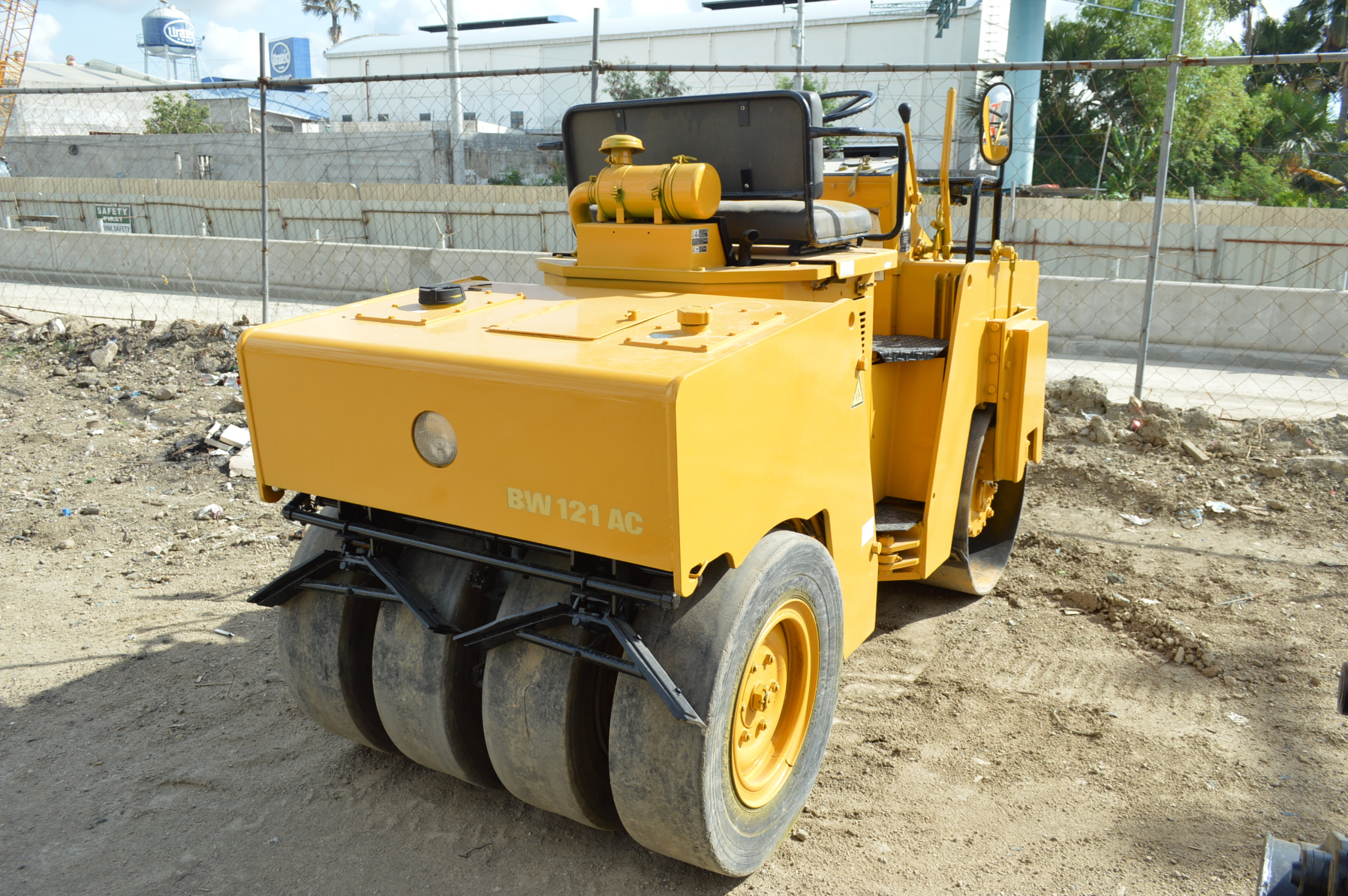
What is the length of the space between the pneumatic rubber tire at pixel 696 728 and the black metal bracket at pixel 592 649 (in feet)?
0.19

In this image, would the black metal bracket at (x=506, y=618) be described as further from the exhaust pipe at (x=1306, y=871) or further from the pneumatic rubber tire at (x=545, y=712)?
the exhaust pipe at (x=1306, y=871)

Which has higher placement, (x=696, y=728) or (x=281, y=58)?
(x=281, y=58)

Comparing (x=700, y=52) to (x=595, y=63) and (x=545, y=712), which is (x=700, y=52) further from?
(x=545, y=712)

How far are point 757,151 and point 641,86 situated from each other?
39134 mm

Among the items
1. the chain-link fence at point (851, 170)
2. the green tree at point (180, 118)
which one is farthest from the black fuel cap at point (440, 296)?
the green tree at point (180, 118)

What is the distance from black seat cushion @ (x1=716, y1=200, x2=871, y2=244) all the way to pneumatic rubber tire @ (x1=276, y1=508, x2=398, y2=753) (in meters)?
1.89

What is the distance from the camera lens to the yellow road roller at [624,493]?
8.31ft

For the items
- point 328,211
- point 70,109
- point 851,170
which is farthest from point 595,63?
point 70,109

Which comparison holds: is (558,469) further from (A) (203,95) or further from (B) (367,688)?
(A) (203,95)

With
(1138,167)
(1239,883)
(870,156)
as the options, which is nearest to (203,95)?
(1138,167)

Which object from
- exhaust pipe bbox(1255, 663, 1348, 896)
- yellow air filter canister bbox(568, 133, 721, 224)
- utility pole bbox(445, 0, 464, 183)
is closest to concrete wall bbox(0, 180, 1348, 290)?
utility pole bbox(445, 0, 464, 183)

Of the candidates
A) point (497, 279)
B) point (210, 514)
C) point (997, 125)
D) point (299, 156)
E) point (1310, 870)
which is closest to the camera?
point (1310, 870)

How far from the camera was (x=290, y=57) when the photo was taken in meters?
72.8

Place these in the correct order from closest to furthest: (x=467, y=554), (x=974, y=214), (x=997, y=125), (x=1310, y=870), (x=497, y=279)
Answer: (x=1310, y=870)
(x=467, y=554)
(x=997, y=125)
(x=974, y=214)
(x=497, y=279)
